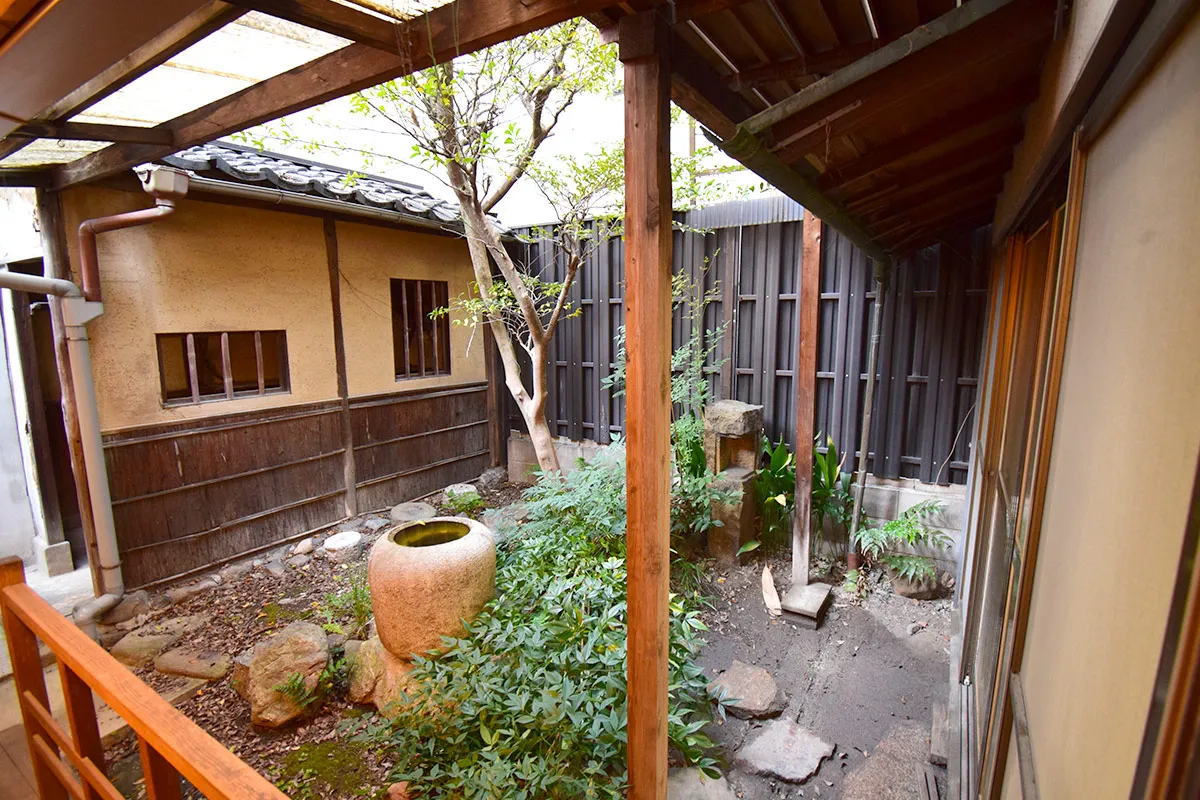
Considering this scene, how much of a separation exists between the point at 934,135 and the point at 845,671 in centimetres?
362

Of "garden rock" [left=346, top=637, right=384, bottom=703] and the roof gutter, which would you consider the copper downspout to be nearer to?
the roof gutter

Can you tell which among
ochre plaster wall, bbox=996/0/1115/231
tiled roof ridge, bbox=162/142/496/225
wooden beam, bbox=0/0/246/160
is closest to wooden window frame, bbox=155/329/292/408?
tiled roof ridge, bbox=162/142/496/225

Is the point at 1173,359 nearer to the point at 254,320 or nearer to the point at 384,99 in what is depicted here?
the point at 384,99

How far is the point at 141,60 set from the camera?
2316 millimetres

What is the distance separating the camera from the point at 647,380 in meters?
1.94

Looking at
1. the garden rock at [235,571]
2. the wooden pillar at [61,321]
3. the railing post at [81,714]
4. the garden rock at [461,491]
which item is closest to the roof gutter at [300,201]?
the wooden pillar at [61,321]

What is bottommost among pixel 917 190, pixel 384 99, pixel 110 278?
pixel 110 278

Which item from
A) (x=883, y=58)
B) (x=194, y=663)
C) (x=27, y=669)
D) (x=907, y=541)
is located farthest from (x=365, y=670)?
(x=907, y=541)

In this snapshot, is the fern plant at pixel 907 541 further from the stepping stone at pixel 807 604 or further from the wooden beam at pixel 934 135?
the wooden beam at pixel 934 135

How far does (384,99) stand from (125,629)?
16.0 feet

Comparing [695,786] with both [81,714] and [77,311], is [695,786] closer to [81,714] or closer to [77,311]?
[81,714]

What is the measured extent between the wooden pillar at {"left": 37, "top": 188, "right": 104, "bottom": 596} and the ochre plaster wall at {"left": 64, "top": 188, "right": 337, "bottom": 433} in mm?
73

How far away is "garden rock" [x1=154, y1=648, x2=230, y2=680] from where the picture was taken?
4.09 meters

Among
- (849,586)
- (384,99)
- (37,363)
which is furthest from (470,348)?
(849,586)
